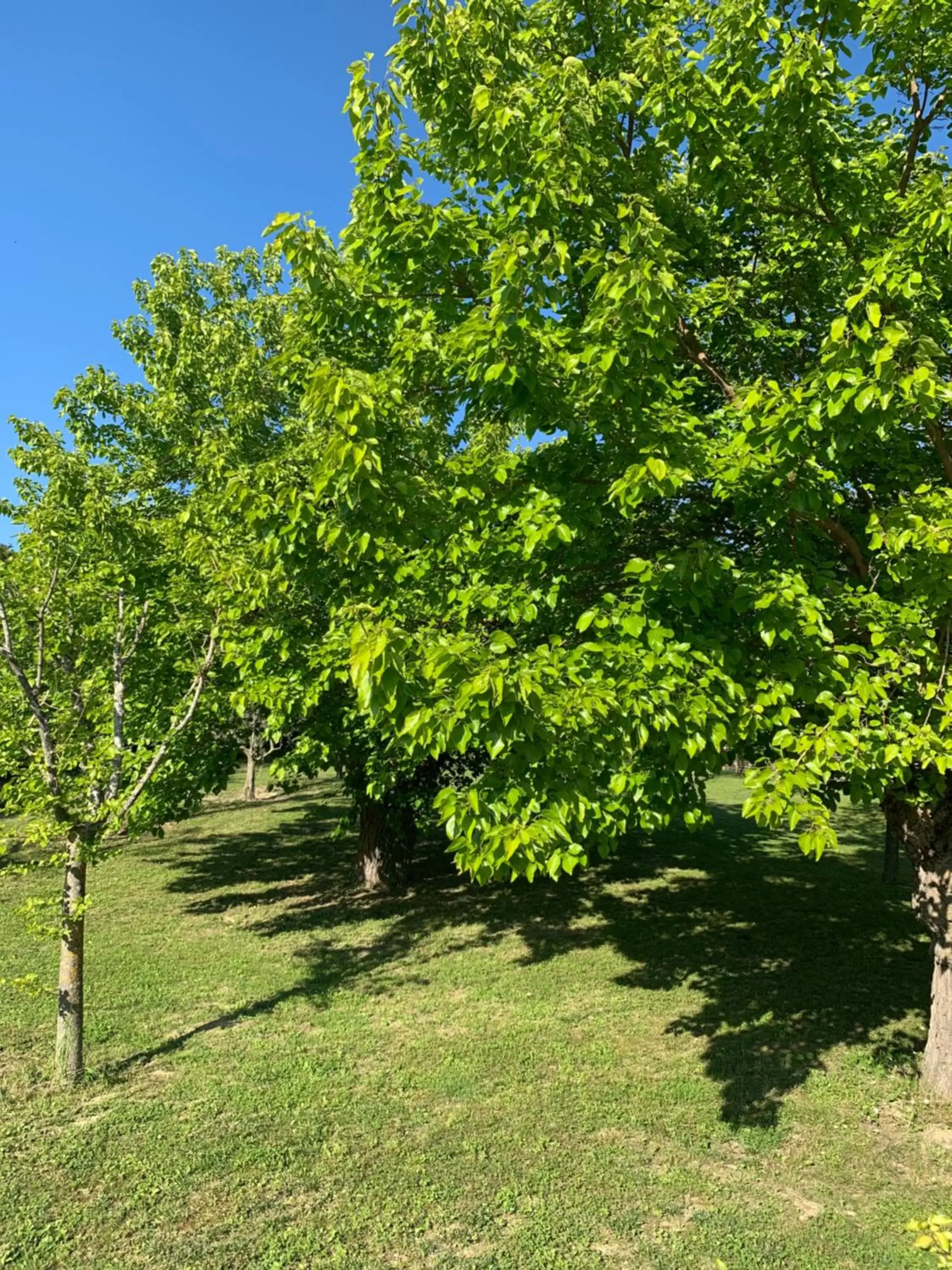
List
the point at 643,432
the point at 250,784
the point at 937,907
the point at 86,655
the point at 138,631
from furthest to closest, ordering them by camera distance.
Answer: the point at 250,784 < the point at 86,655 < the point at 138,631 < the point at 937,907 < the point at 643,432

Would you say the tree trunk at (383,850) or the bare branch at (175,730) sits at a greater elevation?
the bare branch at (175,730)

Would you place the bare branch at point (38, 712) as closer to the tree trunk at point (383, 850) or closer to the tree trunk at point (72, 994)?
the tree trunk at point (72, 994)

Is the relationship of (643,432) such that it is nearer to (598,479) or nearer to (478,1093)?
(598,479)

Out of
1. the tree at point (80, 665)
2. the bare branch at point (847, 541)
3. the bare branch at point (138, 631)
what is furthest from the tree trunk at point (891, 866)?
the bare branch at point (138, 631)

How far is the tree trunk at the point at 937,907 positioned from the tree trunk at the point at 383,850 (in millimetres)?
8097

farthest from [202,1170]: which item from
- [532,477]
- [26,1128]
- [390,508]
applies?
[532,477]

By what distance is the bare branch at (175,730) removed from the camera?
6.45 m

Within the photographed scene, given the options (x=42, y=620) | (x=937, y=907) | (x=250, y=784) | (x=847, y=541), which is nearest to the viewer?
(x=847, y=541)

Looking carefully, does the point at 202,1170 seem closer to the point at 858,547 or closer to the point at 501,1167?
the point at 501,1167

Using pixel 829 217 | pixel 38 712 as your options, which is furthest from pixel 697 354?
pixel 38 712

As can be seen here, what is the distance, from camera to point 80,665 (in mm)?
7480

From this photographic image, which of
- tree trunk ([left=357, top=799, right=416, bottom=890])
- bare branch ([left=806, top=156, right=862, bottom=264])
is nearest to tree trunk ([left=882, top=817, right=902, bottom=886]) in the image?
tree trunk ([left=357, top=799, right=416, bottom=890])

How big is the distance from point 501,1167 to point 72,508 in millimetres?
6551

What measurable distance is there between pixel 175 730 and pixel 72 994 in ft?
7.22
